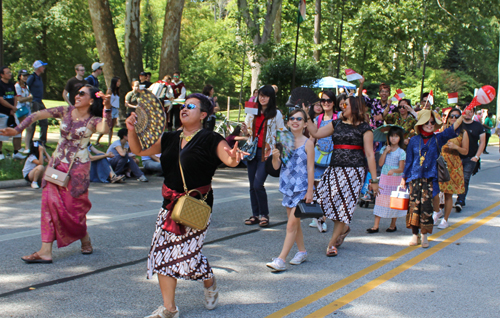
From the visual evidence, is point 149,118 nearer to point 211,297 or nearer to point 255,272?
point 211,297

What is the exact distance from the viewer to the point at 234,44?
81.6 feet

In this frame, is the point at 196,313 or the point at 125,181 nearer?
the point at 196,313

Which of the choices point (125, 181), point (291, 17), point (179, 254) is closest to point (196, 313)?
point (179, 254)

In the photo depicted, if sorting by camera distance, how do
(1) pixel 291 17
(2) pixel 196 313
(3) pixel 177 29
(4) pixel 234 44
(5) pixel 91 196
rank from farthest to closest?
(1) pixel 291 17 → (4) pixel 234 44 → (3) pixel 177 29 → (5) pixel 91 196 → (2) pixel 196 313

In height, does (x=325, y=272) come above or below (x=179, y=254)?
below

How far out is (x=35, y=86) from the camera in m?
11.7

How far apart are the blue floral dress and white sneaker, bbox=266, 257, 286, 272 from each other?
605 millimetres

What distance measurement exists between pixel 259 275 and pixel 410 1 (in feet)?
104

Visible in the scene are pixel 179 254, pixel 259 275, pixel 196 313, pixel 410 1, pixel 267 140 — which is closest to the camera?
pixel 179 254

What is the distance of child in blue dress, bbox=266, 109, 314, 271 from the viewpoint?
531cm

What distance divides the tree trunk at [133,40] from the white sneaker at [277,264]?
14.5 m

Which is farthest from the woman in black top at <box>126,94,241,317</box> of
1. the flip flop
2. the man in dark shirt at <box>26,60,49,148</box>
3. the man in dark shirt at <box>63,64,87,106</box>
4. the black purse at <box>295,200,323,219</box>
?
the man in dark shirt at <box>26,60,49,148</box>

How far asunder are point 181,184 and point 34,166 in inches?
238

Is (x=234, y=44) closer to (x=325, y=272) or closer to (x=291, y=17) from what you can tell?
(x=291, y=17)
